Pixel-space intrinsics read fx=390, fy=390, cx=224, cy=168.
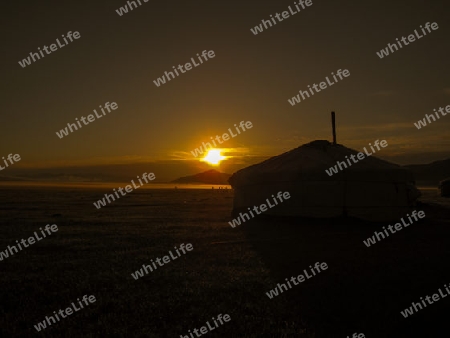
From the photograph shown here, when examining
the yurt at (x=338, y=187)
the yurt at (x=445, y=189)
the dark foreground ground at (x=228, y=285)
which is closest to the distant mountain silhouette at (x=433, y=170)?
the yurt at (x=445, y=189)

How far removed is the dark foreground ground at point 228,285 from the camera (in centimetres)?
358

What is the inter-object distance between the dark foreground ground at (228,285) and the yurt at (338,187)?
2.60 meters

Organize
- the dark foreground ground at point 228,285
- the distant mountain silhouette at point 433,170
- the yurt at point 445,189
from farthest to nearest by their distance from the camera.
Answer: the distant mountain silhouette at point 433,170, the yurt at point 445,189, the dark foreground ground at point 228,285

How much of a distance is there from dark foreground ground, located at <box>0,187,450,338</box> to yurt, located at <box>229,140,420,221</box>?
2603mm

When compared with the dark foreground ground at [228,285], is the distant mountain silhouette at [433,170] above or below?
below

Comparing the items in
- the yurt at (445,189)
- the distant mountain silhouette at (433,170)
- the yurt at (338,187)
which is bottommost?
the distant mountain silhouette at (433,170)

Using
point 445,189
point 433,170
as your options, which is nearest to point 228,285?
point 445,189

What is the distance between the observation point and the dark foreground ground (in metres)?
3.58

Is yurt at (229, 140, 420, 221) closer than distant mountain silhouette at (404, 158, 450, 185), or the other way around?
yurt at (229, 140, 420, 221)

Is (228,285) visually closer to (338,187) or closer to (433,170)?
(338,187)

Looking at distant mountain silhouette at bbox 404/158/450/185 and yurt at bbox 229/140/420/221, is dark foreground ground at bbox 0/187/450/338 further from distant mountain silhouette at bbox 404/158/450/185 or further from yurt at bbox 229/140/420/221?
distant mountain silhouette at bbox 404/158/450/185

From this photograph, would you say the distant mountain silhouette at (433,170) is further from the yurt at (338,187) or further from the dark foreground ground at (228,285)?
the dark foreground ground at (228,285)

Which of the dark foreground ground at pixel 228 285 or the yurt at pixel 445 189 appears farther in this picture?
the yurt at pixel 445 189

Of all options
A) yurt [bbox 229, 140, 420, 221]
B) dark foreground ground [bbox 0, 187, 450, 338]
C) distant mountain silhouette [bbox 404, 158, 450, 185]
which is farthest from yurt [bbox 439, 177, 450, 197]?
distant mountain silhouette [bbox 404, 158, 450, 185]
